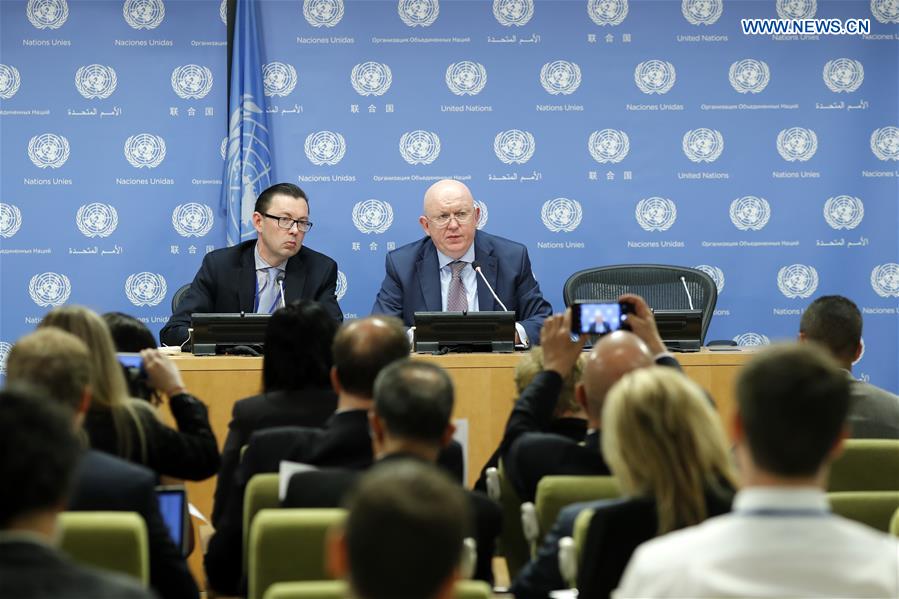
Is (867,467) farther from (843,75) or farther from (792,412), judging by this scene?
(843,75)

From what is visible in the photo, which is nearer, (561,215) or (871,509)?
(871,509)

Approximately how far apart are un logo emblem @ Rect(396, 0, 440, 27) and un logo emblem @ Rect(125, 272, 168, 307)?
2.26 meters

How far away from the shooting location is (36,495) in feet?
5.52

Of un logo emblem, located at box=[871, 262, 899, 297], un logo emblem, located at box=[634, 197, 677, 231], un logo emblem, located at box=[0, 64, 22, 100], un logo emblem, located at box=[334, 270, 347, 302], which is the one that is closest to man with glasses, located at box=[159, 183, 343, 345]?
un logo emblem, located at box=[334, 270, 347, 302]

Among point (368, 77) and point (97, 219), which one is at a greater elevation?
point (368, 77)

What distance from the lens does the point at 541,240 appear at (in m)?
7.46

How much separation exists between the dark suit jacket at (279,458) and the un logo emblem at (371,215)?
168 inches

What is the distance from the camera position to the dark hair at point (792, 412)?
73.7 inches

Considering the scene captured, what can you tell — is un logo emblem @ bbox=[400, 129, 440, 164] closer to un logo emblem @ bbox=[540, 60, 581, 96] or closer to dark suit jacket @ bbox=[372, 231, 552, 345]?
un logo emblem @ bbox=[540, 60, 581, 96]

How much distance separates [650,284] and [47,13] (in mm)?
4115

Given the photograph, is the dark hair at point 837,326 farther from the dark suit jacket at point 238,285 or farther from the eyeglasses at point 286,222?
the eyeglasses at point 286,222

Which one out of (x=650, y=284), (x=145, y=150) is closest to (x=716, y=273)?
(x=650, y=284)

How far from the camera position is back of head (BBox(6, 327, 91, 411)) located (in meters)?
2.67

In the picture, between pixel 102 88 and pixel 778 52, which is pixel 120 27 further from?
pixel 778 52
